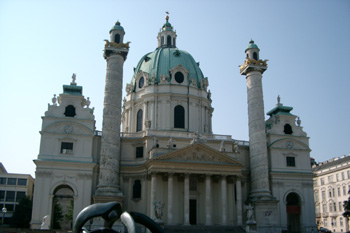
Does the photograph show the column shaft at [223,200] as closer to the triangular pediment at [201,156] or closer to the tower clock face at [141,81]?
the triangular pediment at [201,156]

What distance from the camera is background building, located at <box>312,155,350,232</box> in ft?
189

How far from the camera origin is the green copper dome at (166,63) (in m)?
52.5

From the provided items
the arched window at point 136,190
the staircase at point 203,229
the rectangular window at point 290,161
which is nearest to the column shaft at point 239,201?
the staircase at point 203,229

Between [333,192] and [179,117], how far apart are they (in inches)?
1198

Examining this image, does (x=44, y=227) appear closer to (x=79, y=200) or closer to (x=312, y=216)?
(x=79, y=200)

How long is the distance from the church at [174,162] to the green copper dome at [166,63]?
2.56m

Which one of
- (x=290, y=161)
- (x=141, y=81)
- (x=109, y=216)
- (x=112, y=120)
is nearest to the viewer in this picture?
(x=109, y=216)

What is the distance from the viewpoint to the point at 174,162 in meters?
40.2

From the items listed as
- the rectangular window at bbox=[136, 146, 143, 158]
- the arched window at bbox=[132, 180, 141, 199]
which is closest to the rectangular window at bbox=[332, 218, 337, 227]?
the arched window at bbox=[132, 180, 141, 199]

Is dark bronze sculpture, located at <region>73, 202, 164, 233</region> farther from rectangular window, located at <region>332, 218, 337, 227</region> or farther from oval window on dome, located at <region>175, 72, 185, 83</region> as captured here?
rectangular window, located at <region>332, 218, 337, 227</region>

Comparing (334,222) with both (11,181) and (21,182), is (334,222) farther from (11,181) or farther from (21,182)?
(11,181)

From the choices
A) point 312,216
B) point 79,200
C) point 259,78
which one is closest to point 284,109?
point 259,78

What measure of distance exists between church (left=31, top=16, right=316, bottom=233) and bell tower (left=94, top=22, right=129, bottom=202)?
107 millimetres

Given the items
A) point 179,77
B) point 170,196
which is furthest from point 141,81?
point 170,196
